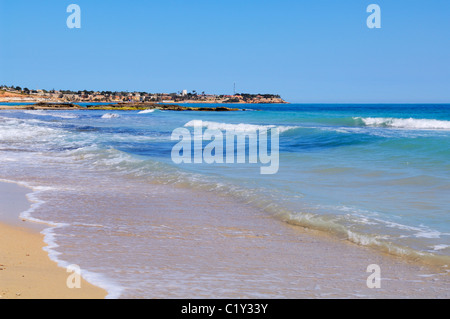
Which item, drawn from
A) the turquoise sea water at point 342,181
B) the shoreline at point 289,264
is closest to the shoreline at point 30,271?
the shoreline at point 289,264

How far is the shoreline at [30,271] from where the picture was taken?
4145mm

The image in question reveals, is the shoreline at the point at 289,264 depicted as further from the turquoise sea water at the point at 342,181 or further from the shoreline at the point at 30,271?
the turquoise sea water at the point at 342,181

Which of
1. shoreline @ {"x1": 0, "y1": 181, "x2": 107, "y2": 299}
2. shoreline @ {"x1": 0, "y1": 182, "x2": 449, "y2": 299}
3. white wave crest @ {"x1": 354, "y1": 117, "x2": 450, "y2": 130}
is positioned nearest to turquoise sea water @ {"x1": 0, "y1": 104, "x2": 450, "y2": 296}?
shoreline @ {"x1": 0, "y1": 182, "x2": 449, "y2": 299}

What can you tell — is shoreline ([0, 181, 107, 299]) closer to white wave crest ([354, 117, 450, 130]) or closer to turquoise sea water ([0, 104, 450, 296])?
turquoise sea water ([0, 104, 450, 296])

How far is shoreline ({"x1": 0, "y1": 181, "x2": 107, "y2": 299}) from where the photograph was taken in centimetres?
414

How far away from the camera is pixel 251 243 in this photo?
607 centimetres

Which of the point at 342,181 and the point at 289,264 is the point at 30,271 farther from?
the point at 342,181

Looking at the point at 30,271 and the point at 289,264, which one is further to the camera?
the point at 289,264

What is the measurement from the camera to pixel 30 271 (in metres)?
4.75

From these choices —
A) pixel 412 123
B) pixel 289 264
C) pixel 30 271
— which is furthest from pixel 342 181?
pixel 412 123

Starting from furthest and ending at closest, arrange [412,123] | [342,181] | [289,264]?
1. [412,123]
2. [342,181]
3. [289,264]

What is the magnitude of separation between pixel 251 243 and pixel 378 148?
41.4 feet

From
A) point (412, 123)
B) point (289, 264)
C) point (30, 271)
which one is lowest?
point (289, 264)
